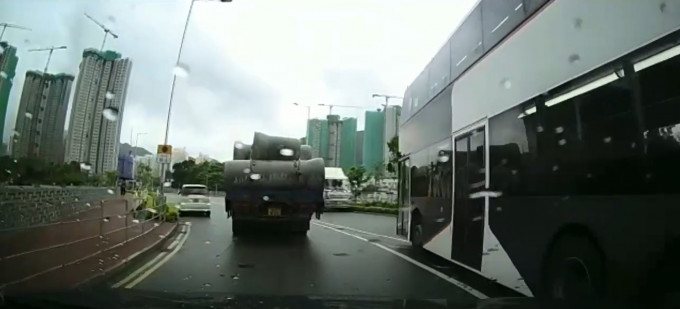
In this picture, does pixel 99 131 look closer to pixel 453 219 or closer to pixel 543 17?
pixel 453 219

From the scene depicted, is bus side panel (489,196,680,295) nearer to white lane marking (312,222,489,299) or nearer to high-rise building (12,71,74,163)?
white lane marking (312,222,489,299)

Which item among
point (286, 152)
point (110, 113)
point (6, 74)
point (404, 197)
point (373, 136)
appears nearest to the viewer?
→ point (6, 74)

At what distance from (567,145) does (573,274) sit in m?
1.07

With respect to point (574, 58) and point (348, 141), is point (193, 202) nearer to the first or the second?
point (348, 141)

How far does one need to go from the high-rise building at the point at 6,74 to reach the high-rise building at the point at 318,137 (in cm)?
407

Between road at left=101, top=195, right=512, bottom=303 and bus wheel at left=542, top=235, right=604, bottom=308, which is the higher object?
bus wheel at left=542, top=235, right=604, bottom=308

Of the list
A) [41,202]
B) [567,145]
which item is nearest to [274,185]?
[41,202]

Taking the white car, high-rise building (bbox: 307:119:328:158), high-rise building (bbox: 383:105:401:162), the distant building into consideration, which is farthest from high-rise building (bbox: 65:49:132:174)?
the white car

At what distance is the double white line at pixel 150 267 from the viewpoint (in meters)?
7.07

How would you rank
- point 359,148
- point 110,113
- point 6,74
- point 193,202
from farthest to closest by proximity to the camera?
point 193,202
point 359,148
point 110,113
point 6,74

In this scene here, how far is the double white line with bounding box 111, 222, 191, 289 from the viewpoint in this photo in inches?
278

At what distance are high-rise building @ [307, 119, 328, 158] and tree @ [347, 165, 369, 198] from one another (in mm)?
1199

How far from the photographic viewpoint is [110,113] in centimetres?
752

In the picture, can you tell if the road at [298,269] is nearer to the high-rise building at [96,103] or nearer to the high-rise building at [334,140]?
the high-rise building at [334,140]
